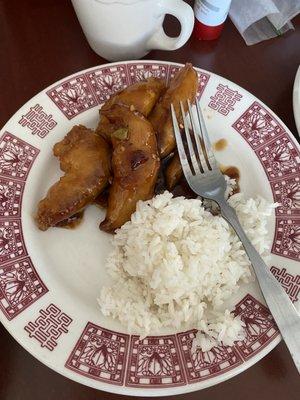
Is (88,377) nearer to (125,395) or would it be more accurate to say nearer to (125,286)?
(125,395)

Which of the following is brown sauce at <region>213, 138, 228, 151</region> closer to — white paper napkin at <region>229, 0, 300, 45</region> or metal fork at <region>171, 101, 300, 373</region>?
metal fork at <region>171, 101, 300, 373</region>

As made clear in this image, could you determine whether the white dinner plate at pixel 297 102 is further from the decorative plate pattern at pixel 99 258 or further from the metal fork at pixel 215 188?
the metal fork at pixel 215 188

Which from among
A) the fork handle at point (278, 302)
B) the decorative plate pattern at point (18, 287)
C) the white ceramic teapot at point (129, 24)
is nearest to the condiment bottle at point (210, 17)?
the white ceramic teapot at point (129, 24)

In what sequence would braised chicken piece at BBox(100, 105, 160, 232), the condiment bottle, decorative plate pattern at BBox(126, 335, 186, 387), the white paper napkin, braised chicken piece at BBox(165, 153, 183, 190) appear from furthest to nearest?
the white paper napkin → the condiment bottle → braised chicken piece at BBox(165, 153, 183, 190) → braised chicken piece at BBox(100, 105, 160, 232) → decorative plate pattern at BBox(126, 335, 186, 387)

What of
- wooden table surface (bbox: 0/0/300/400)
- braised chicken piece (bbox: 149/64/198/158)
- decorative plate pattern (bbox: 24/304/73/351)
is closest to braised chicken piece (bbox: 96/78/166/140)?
braised chicken piece (bbox: 149/64/198/158)

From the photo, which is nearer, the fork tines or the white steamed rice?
the white steamed rice

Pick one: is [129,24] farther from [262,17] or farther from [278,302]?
[278,302]
